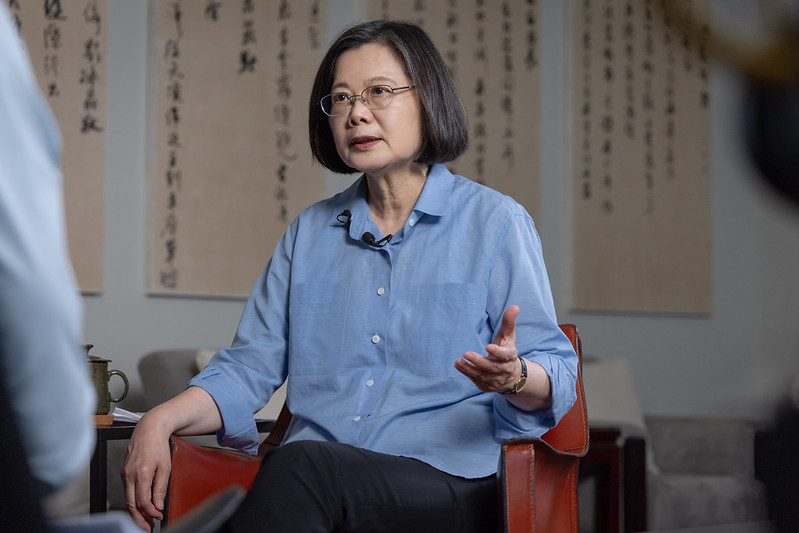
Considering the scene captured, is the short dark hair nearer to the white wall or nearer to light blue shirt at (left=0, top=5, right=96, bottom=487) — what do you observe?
the white wall

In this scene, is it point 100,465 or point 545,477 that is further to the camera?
point 100,465

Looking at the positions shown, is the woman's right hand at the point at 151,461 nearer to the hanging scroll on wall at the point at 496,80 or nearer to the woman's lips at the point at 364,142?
the woman's lips at the point at 364,142

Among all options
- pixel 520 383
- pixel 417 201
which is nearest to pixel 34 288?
pixel 520 383

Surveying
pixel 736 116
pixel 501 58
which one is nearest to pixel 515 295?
pixel 736 116

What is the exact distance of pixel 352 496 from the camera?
121 centimetres

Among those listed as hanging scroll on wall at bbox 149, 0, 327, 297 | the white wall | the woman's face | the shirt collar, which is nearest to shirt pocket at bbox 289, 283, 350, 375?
the shirt collar

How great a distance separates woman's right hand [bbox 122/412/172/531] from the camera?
51.6 inches

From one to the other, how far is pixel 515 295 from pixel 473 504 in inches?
13.2

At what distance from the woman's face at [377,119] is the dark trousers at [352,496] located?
0.52 meters

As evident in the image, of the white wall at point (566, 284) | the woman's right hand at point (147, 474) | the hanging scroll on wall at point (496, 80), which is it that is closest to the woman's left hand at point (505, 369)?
the white wall at point (566, 284)

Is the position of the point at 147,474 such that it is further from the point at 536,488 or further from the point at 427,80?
the point at 427,80

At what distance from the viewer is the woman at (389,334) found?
1.26 metres

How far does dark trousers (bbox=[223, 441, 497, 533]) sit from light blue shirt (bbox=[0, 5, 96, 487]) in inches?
29.4

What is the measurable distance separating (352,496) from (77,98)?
2.09 m
